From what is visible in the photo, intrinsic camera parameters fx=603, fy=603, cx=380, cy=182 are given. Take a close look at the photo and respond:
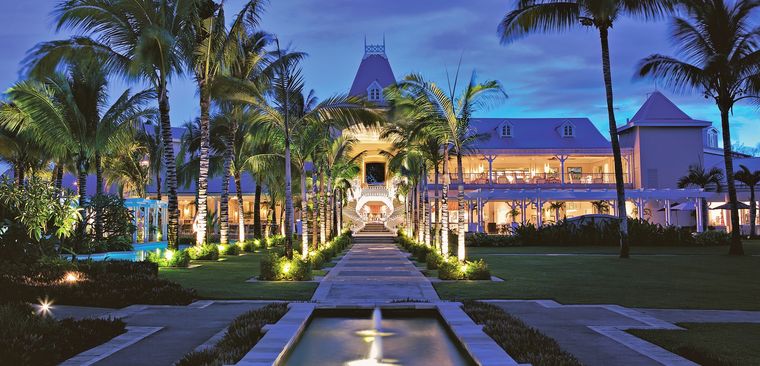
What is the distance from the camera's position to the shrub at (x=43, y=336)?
19.7 ft

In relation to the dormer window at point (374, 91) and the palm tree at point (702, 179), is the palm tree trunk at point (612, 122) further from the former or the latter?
the dormer window at point (374, 91)

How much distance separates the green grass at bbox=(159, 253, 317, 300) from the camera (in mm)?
12617

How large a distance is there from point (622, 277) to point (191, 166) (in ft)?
82.2

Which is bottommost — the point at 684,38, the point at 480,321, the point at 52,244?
the point at 480,321

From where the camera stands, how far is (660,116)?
4800 cm

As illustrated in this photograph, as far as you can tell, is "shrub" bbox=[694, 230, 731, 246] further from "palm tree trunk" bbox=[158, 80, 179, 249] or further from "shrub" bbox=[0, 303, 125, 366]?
"shrub" bbox=[0, 303, 125, 366]

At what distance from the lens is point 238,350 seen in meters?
6.45

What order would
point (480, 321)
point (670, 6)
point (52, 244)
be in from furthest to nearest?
point (670, 6)
point (52, 244)
point (480, 321)

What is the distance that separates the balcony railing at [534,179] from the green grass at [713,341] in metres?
36.9

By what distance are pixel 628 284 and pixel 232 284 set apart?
9556 millimetres

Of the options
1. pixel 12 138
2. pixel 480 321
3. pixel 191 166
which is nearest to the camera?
pixel 480 321

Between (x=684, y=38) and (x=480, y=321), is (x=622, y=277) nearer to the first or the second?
(x=480, y=321)

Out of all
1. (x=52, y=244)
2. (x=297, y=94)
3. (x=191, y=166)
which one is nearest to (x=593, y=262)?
(x=297, y=94)

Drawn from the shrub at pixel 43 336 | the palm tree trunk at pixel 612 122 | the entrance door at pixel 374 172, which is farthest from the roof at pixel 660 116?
the shrub at pixel 43 336
